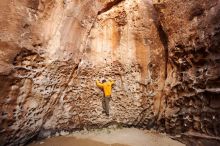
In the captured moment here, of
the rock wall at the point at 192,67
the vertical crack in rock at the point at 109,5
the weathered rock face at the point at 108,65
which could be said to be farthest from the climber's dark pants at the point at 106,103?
the vertical crack in rock at the point at 109,5

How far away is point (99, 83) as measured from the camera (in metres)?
6.94

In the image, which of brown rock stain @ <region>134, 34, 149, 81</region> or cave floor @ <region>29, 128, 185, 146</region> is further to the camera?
brown rock stain @ <region>134, 34, 149, 81</region>

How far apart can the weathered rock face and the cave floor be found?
0.31 m

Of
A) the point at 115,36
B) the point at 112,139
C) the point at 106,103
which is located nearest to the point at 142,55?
the point at 115,36

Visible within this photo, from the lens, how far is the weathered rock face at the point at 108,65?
17.0 ft

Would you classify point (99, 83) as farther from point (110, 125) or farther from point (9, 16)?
point (9, 16)

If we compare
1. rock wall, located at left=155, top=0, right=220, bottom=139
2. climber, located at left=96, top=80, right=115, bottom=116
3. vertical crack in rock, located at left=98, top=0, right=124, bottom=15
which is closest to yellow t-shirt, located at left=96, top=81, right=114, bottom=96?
climber, located at left=96, top=80, right=115, bottom=116

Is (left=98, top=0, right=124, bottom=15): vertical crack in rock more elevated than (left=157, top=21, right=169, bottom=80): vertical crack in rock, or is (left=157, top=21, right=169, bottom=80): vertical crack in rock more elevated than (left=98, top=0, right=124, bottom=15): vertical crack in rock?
(left=98, top=0, right=124, bottom=15): vertical crack in rock

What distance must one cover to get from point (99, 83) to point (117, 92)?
65cm

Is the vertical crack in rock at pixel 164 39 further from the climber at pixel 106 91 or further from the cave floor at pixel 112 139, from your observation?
the cave floor at pixel 112 139

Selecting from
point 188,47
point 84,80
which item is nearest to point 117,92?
point 84,80

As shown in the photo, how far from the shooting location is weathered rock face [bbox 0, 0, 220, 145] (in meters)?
5.18

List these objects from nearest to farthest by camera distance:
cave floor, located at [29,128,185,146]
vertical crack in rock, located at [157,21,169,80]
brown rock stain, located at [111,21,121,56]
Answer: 1. cave floor, located at [29,128,185,146]
2. vertical crack in rock, located at [157,21,169,80]
3. brown rock stain, located at [111,21,121,56]

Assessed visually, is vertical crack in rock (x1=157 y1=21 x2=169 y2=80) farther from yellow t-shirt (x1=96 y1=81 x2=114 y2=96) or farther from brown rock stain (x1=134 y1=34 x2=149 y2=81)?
yellow t-shirt (x1=96 y1=81 x2=114 y2=96)
